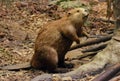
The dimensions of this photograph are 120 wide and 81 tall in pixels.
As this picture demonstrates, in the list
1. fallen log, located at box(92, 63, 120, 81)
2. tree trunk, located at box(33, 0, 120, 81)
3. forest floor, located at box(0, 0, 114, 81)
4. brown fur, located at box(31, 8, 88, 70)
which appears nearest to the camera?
fallen log, located at box(92, 63, 120, 81)

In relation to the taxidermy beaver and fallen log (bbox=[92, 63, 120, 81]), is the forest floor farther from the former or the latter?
fallen log (bbox=[92, 63, 120, 81])

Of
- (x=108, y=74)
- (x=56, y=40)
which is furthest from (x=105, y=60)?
(x=108, y=74)

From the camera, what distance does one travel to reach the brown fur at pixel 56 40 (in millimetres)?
6906

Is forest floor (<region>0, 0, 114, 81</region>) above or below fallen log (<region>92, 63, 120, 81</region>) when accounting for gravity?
below

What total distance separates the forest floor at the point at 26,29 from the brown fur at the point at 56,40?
0.26 metres

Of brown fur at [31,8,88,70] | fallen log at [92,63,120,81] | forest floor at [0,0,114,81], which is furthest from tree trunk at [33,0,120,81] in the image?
fallen log at [92,63,120,81]

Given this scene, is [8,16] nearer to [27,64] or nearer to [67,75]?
[27,64]

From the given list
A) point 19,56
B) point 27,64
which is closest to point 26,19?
point 19,56

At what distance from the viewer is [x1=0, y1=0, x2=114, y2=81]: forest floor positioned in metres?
7.39

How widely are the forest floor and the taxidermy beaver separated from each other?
0.21 m

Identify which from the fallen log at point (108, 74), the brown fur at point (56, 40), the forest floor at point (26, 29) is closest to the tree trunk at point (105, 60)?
the forest floor at point (26, 29)

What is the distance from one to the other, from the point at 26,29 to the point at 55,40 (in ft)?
12.0

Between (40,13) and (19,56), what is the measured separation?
4.41 m

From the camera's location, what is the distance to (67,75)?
635 cm
